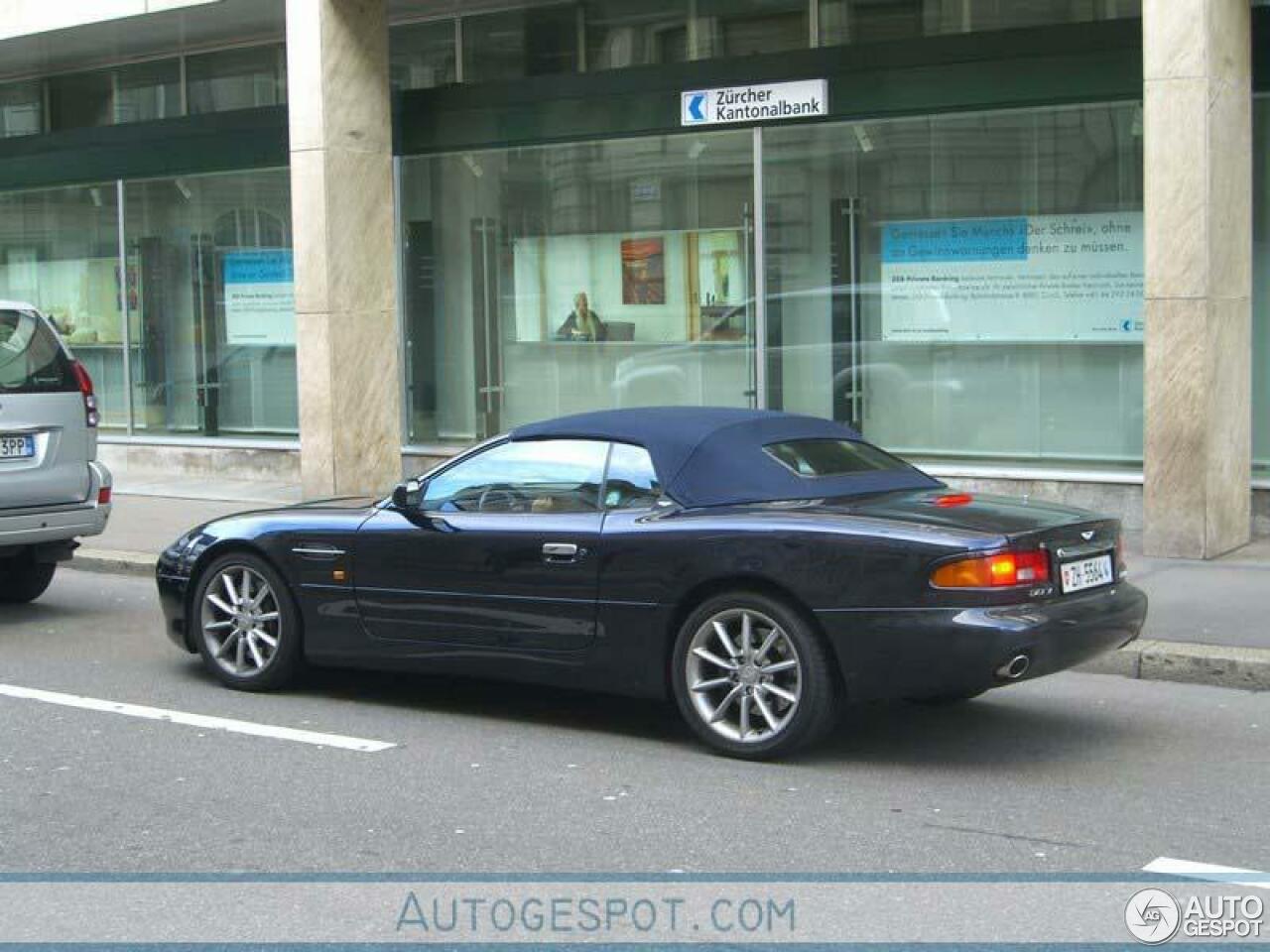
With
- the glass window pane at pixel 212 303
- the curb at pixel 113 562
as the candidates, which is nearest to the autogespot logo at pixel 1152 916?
the curb at pixel 113 562

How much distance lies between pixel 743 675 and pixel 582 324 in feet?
31.0

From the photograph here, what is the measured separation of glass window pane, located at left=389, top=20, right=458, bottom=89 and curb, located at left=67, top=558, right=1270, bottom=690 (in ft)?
33.2

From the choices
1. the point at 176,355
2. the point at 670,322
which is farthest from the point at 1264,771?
the point at 176,355

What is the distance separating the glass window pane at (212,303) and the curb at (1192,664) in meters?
10.9

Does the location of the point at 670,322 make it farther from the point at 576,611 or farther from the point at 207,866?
the point at 207,866

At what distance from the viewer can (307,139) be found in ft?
50.2

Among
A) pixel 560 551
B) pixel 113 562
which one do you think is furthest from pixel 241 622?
pixel 113 562

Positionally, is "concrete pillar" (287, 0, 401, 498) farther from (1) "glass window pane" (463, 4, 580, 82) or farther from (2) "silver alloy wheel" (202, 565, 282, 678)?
(2) "silver alloy wheel" (202, 565, 282, 678)

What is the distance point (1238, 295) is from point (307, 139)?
7906mm

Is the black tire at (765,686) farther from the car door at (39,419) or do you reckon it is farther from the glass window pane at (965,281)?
the glass window pane at (965,281)

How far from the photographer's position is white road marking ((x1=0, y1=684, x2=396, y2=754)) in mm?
7387

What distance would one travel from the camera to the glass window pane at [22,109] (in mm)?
20438

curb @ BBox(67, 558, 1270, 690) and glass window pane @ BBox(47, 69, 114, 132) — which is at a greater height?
glass window pane @ BBox(47, 69, 114, 132)

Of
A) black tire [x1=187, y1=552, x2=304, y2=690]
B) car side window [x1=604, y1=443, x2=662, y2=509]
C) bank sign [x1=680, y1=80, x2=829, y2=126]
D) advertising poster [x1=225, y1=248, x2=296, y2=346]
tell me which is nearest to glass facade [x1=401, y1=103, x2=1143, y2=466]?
bank sign [x1=680, y1=80, x2=829, y2=126]
